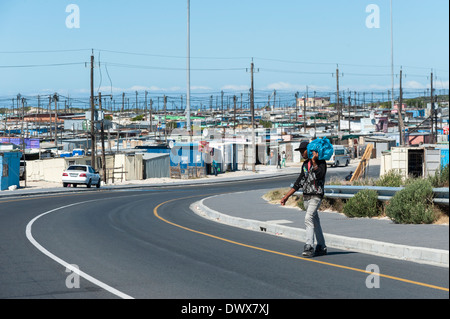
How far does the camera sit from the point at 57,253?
12.4 metres

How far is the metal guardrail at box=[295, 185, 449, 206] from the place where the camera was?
45.5 ft

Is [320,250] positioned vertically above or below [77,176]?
above

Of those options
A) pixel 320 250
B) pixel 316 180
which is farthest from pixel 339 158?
pixel 316 180

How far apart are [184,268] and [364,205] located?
7.67 m

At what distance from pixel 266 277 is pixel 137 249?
167 inches

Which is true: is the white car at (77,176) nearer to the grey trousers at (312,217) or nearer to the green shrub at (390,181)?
the green shrub at (390,181)

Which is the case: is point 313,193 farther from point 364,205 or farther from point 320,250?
point 364,205

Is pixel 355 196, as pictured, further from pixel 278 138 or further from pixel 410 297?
pixel 278 138

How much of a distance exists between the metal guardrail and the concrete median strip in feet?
8.64

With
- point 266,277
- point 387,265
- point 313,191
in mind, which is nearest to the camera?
point 266,277

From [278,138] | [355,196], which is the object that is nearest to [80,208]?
[355,196]

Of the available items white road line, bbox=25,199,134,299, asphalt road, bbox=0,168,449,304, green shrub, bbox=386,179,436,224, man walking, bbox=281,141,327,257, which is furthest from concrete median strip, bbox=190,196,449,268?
white road line, bbox=25,199,134,299

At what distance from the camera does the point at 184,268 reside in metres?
10.5

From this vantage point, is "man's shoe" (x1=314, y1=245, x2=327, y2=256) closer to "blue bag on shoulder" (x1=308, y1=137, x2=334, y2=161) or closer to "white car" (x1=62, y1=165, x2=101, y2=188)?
"blue bag on shoulder" (x1=308, y1=137, x2=334, y2=161)
